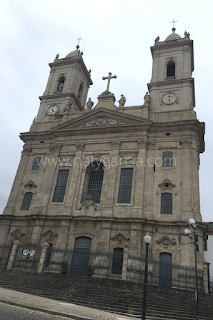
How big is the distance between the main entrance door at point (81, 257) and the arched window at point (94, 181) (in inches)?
163

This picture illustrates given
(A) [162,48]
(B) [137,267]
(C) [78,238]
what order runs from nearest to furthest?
(B) [137,267] < (C) [78,238] < (A) [162,48]

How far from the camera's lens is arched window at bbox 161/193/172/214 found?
2434 cm

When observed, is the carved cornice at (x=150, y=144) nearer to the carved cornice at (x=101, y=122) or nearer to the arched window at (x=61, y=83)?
the carved cornice at (x=101, y=122)

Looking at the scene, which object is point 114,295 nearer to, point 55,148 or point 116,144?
point 116,144

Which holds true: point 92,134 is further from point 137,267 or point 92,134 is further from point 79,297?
point 79,297

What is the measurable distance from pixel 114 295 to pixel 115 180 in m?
12.3

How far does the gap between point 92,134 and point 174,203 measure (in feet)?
39.3

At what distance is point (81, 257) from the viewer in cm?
2442

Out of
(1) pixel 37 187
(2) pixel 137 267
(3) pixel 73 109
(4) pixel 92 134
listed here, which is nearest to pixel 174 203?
(2) pixel 137 267

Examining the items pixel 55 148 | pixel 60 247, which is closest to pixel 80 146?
pixel 55 148

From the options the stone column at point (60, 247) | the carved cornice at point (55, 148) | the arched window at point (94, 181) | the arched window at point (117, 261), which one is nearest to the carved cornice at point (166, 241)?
the arched window at point (117, 261)

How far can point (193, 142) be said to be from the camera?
87.3 feet

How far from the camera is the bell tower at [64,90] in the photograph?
116 ft

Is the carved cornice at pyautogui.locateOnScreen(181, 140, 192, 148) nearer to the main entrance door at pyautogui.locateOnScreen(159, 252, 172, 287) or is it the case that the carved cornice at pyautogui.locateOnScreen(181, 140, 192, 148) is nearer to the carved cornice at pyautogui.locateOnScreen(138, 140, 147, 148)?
the carved cornice at pyautogui.locateOnScreen(138, 140, 147, 148)
